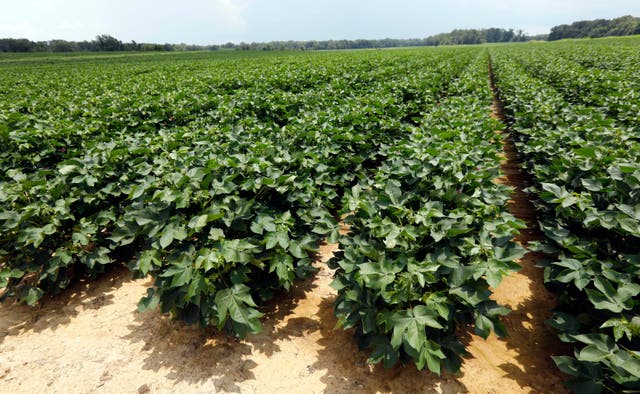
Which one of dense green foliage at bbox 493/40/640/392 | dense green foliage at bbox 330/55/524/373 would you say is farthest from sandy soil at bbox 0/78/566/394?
dense green foliage at bbox 493/40/640/392

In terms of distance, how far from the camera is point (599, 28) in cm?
9125

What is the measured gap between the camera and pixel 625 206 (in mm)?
2432

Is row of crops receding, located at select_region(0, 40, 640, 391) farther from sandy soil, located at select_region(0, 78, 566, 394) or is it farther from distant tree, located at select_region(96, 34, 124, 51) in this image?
distant tree, located at select_region(96, 34, 124, 51)

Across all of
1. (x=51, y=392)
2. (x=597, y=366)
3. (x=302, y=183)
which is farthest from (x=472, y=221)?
(x=51, y=392)

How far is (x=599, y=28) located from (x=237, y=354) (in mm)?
134257

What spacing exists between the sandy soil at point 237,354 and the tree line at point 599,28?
11788 cm

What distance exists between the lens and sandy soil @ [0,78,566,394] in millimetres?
2596

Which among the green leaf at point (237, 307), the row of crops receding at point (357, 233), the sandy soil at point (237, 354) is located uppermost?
the row of crops receding at point (357, 233)

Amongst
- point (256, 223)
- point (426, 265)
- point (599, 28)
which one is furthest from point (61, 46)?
point (599, 28)

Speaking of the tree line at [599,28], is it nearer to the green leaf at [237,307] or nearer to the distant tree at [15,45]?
the green leaf at [237,307]

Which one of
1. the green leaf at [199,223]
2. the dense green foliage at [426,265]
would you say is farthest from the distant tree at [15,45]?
the dense green foliage at [426,265]

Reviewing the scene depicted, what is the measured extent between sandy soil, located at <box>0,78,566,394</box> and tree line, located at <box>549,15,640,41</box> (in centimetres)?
11788

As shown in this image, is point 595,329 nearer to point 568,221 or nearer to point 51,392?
point 568,221

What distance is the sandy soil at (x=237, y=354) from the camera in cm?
260
